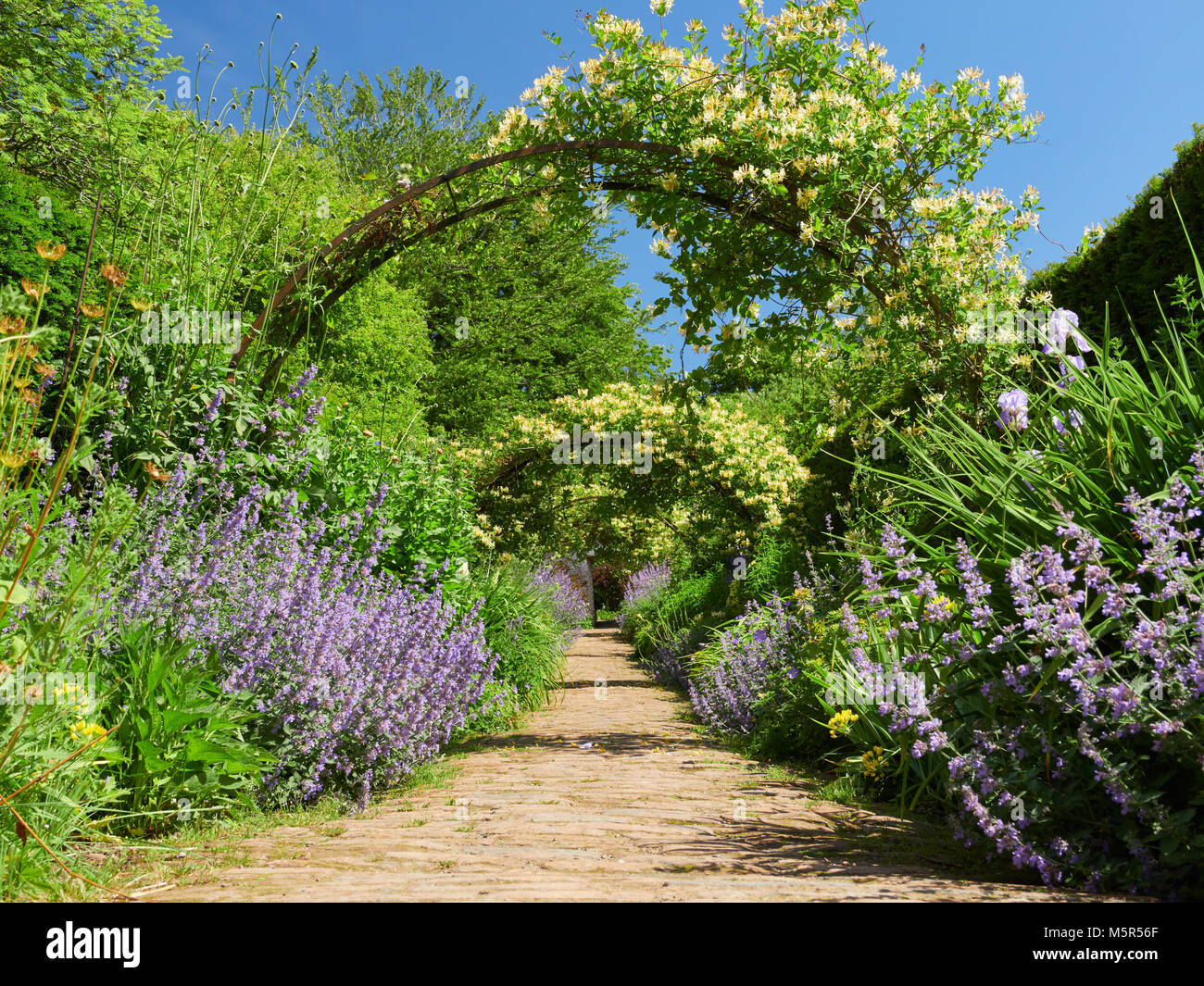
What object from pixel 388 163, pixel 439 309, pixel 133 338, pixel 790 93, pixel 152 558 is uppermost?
pixel 388 163

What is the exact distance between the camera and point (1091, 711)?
2.15 meters

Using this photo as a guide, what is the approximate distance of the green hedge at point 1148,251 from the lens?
20.0ft

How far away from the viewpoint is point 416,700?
387 centimetres

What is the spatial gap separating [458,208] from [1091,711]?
18.4 feet

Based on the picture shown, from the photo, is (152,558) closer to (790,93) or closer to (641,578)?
(790,93)

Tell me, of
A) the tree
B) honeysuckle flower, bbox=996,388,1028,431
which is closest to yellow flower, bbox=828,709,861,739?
honeysuckle flower, bbox=996,388,1028,431

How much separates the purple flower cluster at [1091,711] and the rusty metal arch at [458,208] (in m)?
3.76

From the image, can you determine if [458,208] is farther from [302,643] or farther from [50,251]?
[50,251]

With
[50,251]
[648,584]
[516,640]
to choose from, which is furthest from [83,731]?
[648,584]

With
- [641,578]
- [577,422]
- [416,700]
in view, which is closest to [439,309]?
[641,578]

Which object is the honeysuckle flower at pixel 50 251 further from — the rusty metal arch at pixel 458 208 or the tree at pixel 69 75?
the tree at pixel 69 75

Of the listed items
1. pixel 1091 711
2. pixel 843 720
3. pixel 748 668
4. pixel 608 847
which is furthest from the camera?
pixel 748 668

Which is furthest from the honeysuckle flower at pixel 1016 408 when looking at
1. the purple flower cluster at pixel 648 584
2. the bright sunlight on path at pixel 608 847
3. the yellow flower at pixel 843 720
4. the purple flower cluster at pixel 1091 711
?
the purple flower cluster at pixel 648 584
